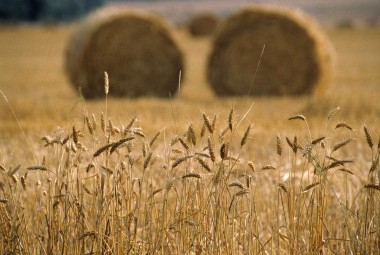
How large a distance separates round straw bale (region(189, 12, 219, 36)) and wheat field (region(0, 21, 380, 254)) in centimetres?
1580

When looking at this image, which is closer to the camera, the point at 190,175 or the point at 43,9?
the point at 190,175

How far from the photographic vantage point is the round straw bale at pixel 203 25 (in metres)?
28.7

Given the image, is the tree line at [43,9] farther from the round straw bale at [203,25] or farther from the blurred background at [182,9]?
the round straw bale at [203,25]

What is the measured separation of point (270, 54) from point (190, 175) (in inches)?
332

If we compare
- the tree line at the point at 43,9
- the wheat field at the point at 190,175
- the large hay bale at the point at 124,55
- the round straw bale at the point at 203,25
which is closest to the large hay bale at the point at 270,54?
the wheat field at the point at 190,175

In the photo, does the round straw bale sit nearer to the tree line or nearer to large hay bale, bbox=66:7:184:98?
large hay bale, bbox=66:7:184:98

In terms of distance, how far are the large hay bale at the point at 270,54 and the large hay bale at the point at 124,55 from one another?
788 millimetres

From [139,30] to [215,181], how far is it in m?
8.18

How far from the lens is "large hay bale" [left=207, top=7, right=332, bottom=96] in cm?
1071

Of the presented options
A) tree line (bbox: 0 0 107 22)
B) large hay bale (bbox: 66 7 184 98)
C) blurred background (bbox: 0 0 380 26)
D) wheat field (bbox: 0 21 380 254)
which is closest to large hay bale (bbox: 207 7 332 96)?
wheat field (bbox: 0 21 380 254)

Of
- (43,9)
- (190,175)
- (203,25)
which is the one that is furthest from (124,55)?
(43,9)

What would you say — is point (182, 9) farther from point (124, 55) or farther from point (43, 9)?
point (124, 55)

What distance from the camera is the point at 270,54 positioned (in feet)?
36.0

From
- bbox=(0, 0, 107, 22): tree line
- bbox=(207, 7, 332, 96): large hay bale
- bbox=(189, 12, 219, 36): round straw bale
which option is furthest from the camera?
bbox=(0, 0, 107, 22): tree line
